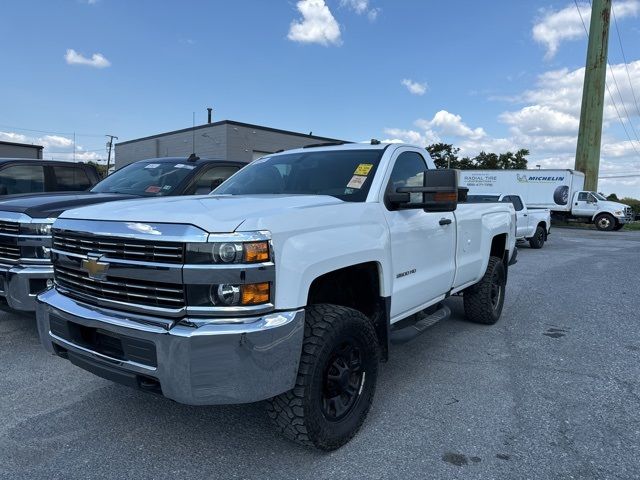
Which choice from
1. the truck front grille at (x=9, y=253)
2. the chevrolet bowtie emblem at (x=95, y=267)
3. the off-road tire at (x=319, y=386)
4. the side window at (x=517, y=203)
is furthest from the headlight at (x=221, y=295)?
the side window at (x=517, y=203)

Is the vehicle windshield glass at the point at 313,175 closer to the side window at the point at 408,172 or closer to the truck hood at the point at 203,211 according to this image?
the side window at the point at 408,172

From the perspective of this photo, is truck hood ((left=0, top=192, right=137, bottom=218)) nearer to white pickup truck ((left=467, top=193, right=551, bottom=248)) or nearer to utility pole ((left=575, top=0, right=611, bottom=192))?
white pickup truck ((left=467, top=193, right=551, bottom=248))

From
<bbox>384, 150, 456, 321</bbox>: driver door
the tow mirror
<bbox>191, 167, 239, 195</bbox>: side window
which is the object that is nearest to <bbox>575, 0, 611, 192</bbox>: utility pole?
<bbox>191, 167, 239, 195</bbox>: side window

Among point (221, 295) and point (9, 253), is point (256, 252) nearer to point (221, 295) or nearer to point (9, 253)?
point (221, 295)

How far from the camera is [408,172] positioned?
419 cm

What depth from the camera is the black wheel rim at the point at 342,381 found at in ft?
9.64

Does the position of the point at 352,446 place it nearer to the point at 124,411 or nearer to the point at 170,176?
the point at 124,411

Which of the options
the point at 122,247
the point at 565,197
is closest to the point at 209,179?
the point at 122,247

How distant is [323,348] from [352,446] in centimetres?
77

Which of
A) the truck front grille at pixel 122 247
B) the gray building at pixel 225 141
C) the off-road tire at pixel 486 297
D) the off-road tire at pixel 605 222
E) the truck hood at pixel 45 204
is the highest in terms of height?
the gray building at pixel 225 141

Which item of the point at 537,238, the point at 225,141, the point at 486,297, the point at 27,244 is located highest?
the point at 225,141

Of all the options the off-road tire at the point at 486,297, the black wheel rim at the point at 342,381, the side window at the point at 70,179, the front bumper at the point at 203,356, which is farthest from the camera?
the side window at the point at 70,179

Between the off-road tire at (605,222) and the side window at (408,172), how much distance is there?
27525 mm

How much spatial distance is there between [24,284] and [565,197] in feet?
96.0
